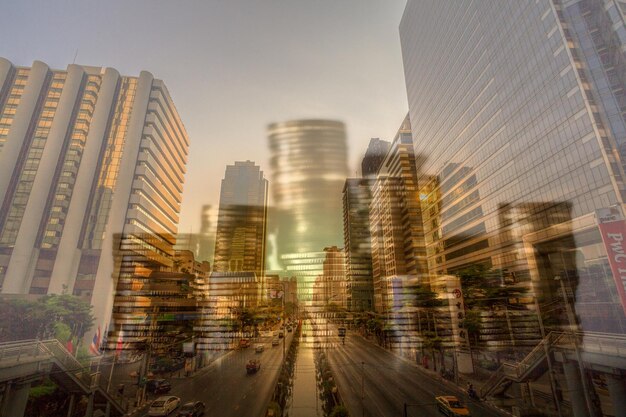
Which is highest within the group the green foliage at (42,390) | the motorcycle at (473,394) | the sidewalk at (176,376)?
the green foliage at (42,390)

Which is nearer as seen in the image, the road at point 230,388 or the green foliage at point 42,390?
the green foliage at point 42,390

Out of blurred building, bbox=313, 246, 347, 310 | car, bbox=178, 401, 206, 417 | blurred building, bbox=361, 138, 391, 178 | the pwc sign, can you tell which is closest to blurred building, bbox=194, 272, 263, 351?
car, bbox=178, 401, 206, 417

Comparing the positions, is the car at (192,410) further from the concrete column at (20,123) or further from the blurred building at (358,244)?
the blurred building at (358,244)

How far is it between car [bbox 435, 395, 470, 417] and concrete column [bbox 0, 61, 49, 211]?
3597 cm

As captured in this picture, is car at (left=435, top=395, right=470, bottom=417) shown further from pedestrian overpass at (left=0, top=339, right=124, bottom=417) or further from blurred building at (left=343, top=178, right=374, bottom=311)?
blurred building at (left=343, top=178, right=374, bottom=311)

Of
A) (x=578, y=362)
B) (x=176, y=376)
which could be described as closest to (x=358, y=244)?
(x=176, y=376)

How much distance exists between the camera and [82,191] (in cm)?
2744

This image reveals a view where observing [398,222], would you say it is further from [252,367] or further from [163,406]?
[163,406]

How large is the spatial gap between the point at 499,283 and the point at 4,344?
77.8 feet

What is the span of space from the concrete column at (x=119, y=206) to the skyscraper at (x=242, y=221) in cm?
3253

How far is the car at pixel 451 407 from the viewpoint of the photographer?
9.68 m

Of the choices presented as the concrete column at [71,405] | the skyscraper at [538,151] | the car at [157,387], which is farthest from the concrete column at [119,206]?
the skyscraper at [538,151]

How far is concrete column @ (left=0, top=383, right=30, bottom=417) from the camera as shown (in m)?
7.01

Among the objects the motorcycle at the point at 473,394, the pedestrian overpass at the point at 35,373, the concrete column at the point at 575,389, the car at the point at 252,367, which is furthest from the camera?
the car at the point at 252,367
